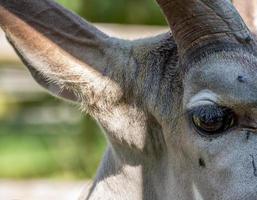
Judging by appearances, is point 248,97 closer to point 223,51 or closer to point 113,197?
point 223,51

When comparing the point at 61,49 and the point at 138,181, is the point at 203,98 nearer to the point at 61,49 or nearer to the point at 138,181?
the point at 138,181

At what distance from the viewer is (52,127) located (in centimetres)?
1255

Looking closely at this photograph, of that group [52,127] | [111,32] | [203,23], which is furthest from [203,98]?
[52,127]

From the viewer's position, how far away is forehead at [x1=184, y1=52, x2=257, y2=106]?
3.71 metres

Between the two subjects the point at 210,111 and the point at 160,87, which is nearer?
the point at 210,111

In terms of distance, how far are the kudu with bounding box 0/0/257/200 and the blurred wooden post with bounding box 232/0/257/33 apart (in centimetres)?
42

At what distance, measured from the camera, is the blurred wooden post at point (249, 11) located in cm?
432

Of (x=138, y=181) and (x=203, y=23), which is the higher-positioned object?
(x=203, y=23)

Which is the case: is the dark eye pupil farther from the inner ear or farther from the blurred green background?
the blurred green background

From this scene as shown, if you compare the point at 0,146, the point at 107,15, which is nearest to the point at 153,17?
the point at 107,15

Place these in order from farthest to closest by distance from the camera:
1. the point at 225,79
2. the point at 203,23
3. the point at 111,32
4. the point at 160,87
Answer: the point at 111,32
the point at 160,87
the point at 203,23
the point at 225,79

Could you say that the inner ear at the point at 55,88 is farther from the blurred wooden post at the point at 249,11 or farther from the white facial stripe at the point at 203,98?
the blurred wooden post at the point at 249,11

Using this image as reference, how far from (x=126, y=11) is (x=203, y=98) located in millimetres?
8647

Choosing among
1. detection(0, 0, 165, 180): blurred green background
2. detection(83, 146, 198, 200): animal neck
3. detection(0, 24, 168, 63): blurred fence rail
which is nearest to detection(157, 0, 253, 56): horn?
detection(83, 146, 198, 200): animal neck
